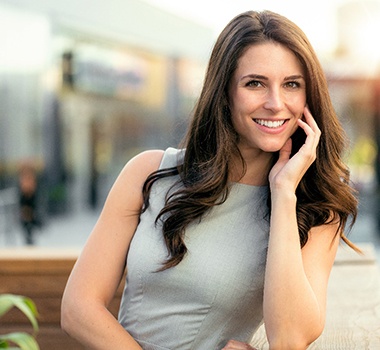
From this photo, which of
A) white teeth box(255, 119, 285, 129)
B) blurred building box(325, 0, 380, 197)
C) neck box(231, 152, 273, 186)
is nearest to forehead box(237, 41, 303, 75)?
white teeth box(255, 119, 285, 129)

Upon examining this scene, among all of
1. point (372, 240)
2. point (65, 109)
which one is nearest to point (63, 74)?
point (65, 109)

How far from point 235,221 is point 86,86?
51.6 ft

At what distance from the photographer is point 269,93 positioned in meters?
1.93

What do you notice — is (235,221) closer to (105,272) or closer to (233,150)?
(233,150)

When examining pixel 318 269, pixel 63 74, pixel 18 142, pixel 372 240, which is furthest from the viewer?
pixel 63 74

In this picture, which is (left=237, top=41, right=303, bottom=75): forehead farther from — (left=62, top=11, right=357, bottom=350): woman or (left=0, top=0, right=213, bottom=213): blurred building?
(left=0, top=0, right=213, bottom=213): blurred building

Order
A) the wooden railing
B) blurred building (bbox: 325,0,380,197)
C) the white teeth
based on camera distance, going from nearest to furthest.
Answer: the white teeth < the wooden railing < blurred building (bbox: 325,0,380,197)

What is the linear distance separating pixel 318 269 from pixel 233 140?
0.37m

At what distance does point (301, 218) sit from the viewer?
199cm

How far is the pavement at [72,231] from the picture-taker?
1284 centimetres

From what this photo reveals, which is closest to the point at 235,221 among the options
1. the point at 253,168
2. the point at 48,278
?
the point at 253,168

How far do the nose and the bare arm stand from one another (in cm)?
37

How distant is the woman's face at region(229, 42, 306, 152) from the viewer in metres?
1.92

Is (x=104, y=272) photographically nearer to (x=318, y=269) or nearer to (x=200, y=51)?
(x=318, y=269)
